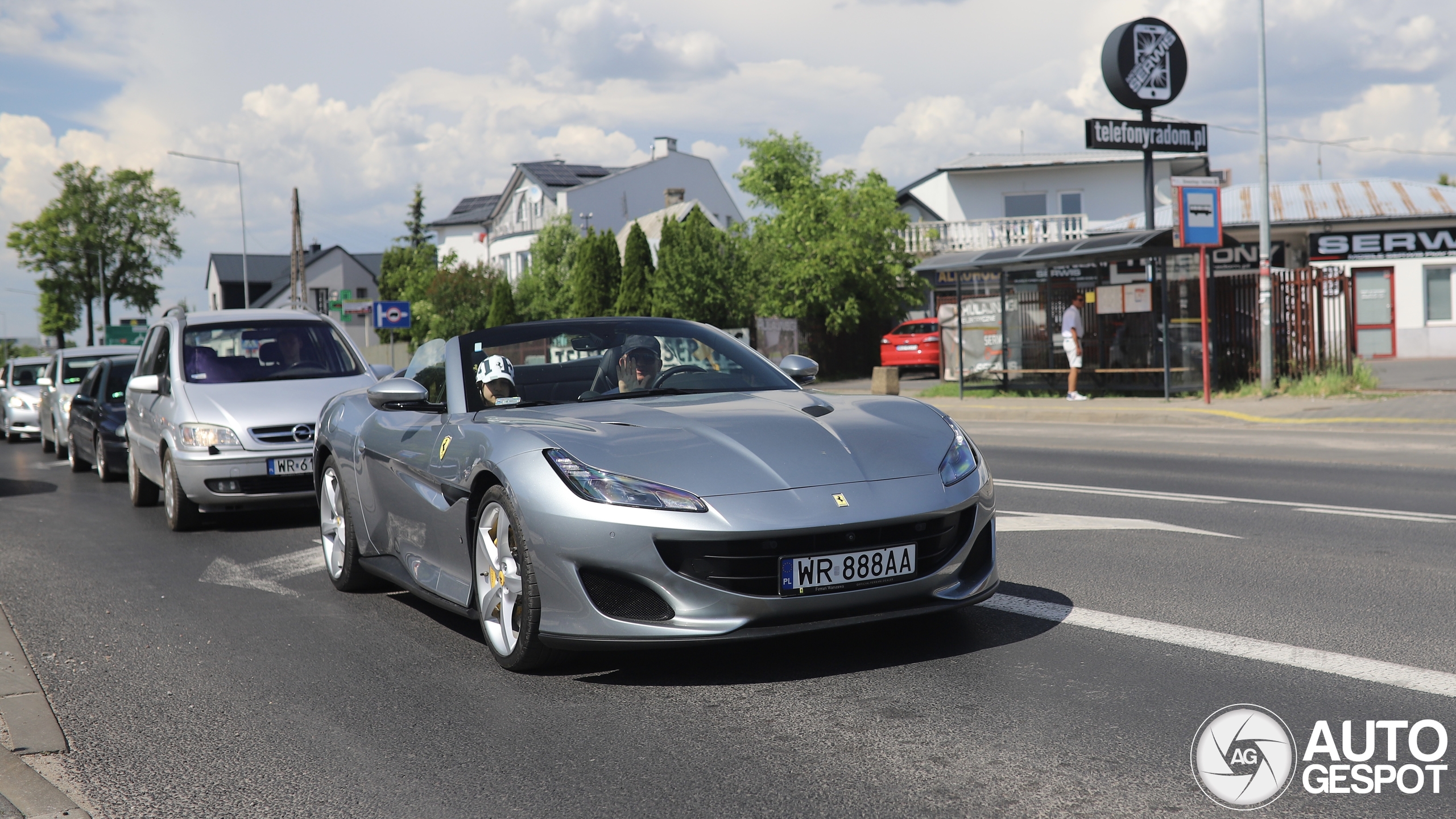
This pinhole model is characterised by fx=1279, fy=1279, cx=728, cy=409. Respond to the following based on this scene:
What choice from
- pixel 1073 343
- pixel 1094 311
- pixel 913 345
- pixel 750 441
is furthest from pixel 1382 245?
pixel 750 441

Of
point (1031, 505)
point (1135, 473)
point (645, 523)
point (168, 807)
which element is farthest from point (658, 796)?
point (1135, 473)

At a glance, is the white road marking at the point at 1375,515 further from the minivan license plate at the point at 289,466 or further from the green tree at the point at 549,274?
the green tree at the point at 549,274

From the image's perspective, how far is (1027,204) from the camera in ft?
162

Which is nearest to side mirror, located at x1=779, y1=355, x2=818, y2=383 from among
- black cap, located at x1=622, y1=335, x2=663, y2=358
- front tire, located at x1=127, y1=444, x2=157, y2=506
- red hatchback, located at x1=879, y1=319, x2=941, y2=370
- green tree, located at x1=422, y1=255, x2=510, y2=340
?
black cap, located at x1=622, y1=335, x2=663, y2=358

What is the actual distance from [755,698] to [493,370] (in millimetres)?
2091

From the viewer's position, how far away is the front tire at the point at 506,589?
4.66 m

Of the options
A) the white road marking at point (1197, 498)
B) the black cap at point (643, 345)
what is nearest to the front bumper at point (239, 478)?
the black cap at point (643, 345)

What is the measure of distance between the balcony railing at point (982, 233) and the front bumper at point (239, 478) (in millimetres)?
34083

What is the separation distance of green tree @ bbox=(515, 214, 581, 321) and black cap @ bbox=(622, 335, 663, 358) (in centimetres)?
4849

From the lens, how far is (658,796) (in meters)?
3.54

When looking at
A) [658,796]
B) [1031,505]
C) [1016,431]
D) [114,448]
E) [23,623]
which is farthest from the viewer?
[1016,431]

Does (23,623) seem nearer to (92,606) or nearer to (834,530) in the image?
(92,606)

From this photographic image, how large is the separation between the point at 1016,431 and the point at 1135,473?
680 cm

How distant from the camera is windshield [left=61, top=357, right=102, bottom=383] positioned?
65.1 feet
